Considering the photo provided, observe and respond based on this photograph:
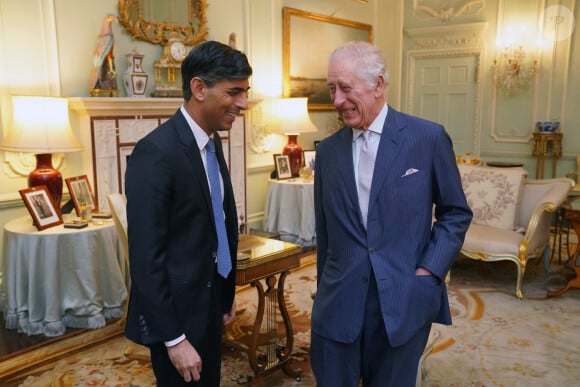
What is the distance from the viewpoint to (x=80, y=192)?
12.5 ft

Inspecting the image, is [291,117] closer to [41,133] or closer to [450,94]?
[41,133]

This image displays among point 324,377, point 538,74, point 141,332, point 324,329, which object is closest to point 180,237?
point 141,332

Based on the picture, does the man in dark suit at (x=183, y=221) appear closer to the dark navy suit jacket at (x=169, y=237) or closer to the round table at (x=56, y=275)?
the dark navy suit jacket at (x=169, y=237)

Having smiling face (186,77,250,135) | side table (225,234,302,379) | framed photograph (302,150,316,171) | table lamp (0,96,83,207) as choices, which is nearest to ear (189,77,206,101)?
smiling face (186,77,250,135)

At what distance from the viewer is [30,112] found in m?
3.41

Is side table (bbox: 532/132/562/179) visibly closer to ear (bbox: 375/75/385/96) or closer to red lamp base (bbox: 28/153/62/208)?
red lamp base (bbox: 28/153/62/208)

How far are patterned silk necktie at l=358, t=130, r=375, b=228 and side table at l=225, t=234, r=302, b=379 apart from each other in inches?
43.4

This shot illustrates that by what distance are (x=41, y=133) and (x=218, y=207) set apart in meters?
2.39

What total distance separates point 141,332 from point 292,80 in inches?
196

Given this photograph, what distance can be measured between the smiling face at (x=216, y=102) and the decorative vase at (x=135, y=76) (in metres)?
3.02

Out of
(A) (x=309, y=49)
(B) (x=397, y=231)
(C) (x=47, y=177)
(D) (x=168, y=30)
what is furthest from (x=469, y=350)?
(A) (x=309, y=49)

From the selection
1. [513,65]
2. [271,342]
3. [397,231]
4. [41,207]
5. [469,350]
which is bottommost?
[469,350]

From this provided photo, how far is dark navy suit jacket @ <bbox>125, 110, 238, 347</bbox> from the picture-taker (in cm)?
133

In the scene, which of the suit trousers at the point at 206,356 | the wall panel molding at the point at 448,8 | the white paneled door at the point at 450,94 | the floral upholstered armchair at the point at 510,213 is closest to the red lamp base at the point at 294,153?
the floral upholstered armchair at the point at 510,213
